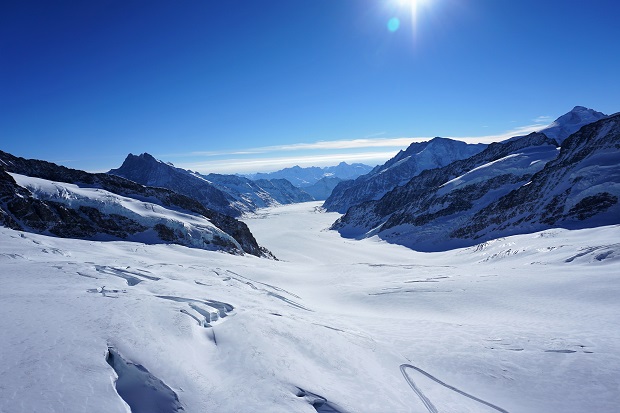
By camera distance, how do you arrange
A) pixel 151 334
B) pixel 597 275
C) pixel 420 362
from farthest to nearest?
pixel 597 275, pixel 420 362, pixel 151 334

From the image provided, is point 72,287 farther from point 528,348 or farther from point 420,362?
point 528,348

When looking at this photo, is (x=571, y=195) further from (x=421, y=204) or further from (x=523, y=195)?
(x=421, y=204)

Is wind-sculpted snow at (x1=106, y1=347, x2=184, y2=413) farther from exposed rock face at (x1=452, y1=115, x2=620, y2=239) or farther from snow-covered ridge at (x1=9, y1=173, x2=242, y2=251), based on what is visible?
exposed rock face at (x1=452, y1=115, x2=620, y2=239)

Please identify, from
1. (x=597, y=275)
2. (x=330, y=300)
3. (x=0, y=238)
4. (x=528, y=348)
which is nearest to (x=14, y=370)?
(x=528, y=348)

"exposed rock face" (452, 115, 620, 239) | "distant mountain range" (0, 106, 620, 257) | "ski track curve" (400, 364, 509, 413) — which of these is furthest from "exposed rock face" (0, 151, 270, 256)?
"exposed rock face" (452, 115, 620, 239)

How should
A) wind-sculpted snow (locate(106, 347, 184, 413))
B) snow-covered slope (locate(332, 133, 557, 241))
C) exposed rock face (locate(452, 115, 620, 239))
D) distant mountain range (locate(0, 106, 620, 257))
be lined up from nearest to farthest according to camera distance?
wind-sculpted snow (locate(106, 347, 184, 413)) → distant mountain range (locate(0, 106, 620, 257)) → exposed rock face (locate(452, 115, 620, 239)) → snow-covered slope (locate(332, 133, 557, 241))

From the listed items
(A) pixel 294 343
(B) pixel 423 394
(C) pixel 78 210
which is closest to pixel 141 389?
(A) pixel 294 343
